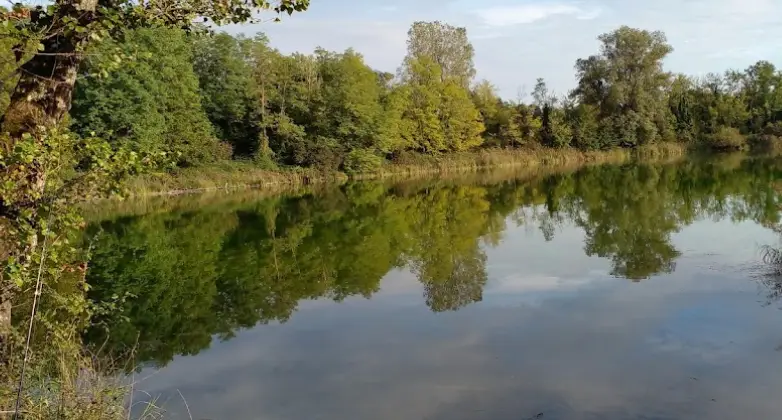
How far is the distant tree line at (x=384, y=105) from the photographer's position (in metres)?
38.2

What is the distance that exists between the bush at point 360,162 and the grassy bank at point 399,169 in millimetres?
541

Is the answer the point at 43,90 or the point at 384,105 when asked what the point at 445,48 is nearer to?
the point at 384,105

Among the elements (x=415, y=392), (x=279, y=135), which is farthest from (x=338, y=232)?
(x=279, y=135)

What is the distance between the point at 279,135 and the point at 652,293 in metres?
35.5

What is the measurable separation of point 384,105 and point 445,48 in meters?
12.0

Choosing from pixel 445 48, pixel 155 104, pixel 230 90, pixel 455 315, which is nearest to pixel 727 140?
pixel 445 48

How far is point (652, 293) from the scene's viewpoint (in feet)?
37.6

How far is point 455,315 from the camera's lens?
35.0ft

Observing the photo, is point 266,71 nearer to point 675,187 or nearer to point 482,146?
point 482,146

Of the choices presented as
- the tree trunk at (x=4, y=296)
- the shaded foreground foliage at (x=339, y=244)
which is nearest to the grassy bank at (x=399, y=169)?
the shaded foreground foliage at (x=339, y=244)

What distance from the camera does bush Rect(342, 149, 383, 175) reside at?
4600 centimetres

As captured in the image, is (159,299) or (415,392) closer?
(415,392)

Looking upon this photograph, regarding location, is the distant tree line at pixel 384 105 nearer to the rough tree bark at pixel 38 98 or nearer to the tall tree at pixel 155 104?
the tall tree at pixel 155 104

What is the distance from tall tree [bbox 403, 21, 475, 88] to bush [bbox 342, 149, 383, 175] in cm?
1262
